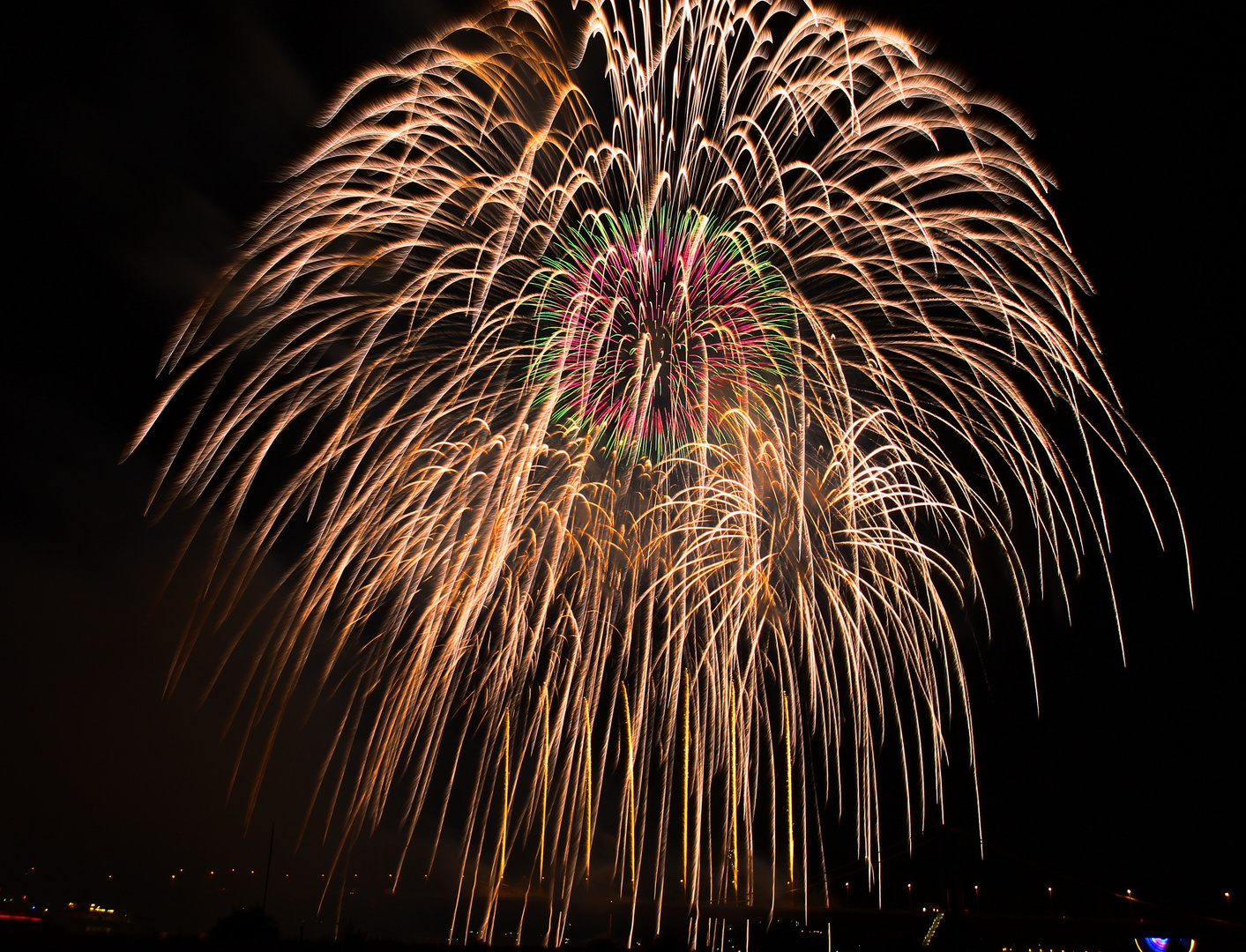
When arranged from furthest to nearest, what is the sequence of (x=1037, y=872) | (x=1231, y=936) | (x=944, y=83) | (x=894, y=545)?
(x=1037, y=872) → (x=1231, y=936) → (x=894, y=545) → (x=944, y=83)

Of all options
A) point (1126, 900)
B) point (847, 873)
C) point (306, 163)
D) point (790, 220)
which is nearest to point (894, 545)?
point (790, 220)

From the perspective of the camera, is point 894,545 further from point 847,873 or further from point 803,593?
point 847,873

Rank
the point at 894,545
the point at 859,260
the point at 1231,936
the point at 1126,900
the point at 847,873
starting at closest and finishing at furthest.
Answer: the point at 859,260, the point at 894,545, the point at 1231,936, the point at 1126,900, the point at 847,873

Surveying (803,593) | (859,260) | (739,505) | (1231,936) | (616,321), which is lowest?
(1231,936)

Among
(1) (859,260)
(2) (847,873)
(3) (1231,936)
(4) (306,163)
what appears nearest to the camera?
(4) (306,163)

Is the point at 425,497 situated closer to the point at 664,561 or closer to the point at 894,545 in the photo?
the point at 664,561

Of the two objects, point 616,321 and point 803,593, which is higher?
point 616,321

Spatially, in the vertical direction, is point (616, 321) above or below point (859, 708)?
above

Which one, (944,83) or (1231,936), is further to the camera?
(1231,936)

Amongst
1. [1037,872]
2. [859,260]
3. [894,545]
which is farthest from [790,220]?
[1037,872]

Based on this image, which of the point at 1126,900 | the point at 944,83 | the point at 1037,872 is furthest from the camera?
the point at 1037,872
